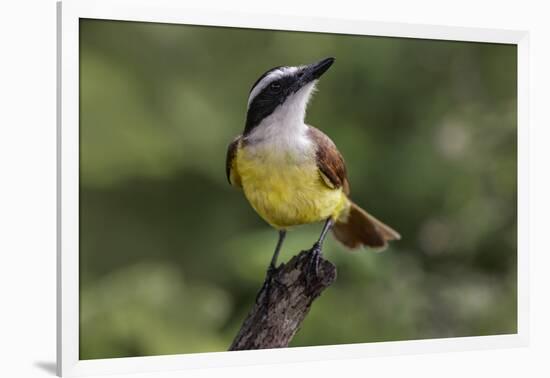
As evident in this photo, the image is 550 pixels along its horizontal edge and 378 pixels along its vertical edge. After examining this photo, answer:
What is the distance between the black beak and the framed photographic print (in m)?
0.02

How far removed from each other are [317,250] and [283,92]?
68cm

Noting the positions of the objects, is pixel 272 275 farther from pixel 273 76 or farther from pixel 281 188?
pixel 273 76

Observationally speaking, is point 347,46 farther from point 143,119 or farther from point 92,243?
point 92,243

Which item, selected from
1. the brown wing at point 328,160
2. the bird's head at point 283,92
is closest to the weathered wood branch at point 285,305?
the brown wing at point 328,160

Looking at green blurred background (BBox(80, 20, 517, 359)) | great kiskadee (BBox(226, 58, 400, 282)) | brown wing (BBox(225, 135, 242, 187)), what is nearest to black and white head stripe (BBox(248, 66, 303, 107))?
great kiskadee (BBox(226, 58, 400, 282))

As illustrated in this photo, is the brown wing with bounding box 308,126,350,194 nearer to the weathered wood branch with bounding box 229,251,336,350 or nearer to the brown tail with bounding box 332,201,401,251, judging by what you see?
the brown tail with bounding box 332,201,401,251

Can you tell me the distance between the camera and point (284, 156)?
11.9 ft

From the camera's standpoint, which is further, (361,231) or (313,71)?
(361,231)

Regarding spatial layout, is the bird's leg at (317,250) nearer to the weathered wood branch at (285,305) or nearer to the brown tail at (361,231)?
the weathered wood branch at (285,305)

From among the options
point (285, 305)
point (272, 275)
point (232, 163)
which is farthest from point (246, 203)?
point (285, 305)

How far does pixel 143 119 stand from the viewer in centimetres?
365

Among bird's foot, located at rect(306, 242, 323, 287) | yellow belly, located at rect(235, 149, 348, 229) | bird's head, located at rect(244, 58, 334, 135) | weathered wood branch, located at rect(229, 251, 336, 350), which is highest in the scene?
bird's head, located at rect(244, 58, 334, 135)

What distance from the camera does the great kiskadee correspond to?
142 inches
